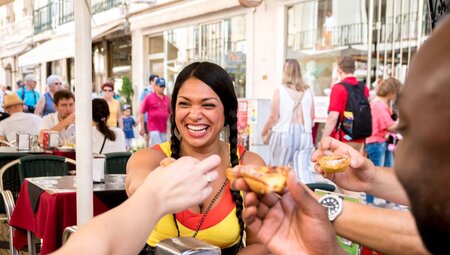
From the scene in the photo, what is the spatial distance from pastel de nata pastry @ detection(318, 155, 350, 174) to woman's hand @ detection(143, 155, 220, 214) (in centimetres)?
107

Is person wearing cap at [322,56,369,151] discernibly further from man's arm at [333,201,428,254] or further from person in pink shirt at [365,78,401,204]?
man's arm at [333,201,428,254]

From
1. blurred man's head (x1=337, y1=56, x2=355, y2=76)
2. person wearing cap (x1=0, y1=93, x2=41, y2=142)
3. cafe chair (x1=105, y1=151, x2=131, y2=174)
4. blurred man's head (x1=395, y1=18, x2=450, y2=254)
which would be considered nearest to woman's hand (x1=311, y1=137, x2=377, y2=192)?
blurred man's head (x1=395, y1=18, x2=450, y2=254)

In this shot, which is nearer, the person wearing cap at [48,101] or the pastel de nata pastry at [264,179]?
the pastel de nata pastry at [264,179]

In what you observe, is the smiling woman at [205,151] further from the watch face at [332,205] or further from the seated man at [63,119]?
the seated man at [63,119]

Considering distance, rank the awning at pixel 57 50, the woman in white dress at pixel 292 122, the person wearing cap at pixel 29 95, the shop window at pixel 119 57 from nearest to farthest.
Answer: the woman in white dress at pixel 292 122 < the person wearing cap at pixel 29 95 < the awning at pixel 57 50 < the shop window at pixel 119 57

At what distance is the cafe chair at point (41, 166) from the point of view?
4.73 metres

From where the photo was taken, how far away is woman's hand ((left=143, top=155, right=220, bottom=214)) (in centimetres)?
123

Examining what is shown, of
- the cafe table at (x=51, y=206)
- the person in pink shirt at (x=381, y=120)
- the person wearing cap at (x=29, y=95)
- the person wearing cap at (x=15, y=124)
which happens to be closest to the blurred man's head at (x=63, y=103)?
the person wearing cap at (x=15, y=124)

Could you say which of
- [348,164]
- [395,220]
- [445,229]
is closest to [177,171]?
[445,229]

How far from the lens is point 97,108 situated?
19.5 ft

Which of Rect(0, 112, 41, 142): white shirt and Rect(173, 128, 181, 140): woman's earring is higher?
Rect(173, 128, 181, 140): woman's earring

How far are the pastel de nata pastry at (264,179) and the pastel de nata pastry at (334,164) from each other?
2.73 ft

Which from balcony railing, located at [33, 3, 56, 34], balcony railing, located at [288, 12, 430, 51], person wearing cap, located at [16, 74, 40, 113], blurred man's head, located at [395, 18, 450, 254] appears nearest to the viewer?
blurred man's head, located at [395, 18, 450, 254]

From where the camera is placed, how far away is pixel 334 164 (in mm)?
2279
